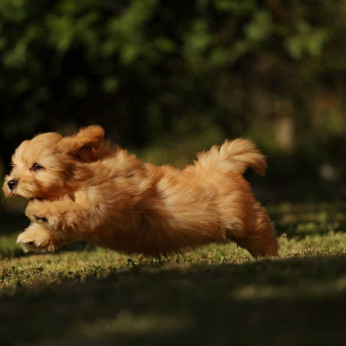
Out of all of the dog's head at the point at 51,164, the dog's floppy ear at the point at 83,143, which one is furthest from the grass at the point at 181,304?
the dog's floppy ear at the point at 83,143

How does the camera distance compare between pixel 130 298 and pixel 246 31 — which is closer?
pixel 130 298

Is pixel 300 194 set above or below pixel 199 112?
below

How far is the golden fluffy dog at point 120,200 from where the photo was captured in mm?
5293

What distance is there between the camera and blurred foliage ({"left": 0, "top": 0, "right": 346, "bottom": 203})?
1169 centimetres

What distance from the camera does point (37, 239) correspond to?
5.31 m

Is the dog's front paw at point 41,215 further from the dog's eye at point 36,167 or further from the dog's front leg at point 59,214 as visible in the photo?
the dog's eye at point 36,167

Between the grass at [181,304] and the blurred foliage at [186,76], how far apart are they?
6502 millimetres

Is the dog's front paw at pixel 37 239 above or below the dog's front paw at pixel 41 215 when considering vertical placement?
below

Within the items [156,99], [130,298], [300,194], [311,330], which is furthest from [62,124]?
[311,330]

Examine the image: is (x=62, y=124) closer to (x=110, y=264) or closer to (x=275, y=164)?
(x=275, y=164)

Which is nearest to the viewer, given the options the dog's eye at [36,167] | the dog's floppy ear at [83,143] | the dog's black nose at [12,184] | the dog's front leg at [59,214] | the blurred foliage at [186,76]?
the dog's front leg at [59,214]

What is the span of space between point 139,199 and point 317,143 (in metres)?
11.5

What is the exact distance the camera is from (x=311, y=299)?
3.62 metres

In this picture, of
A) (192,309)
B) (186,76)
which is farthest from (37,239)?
(186,76)
